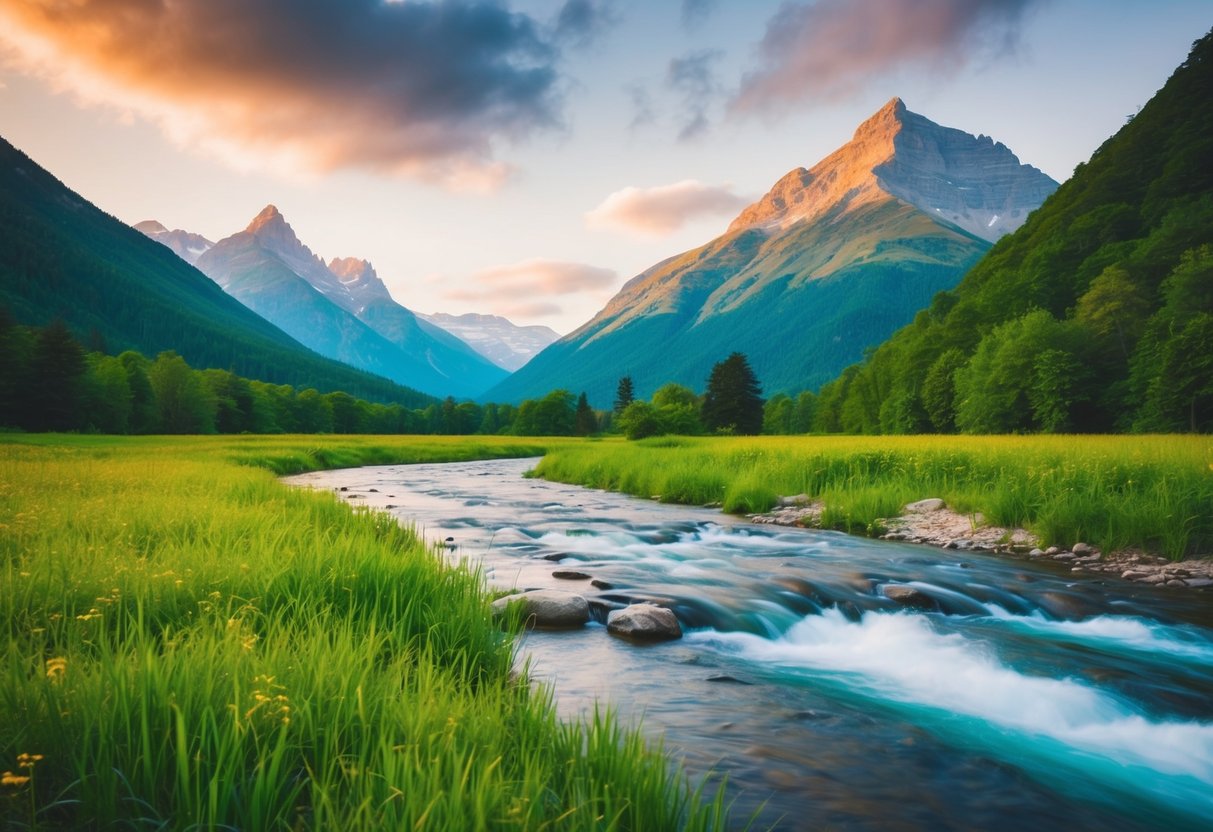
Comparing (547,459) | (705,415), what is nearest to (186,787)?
(547,459)

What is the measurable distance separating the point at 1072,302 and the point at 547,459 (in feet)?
195

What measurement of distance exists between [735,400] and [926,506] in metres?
70.6

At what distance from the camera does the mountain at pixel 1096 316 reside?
42.1 m

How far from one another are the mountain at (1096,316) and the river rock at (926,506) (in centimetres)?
3423

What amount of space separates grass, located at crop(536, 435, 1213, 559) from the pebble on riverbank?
0.29 meters

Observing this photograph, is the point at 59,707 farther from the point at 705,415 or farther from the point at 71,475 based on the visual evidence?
the point at 705,415

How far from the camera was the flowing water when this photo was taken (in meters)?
4.50

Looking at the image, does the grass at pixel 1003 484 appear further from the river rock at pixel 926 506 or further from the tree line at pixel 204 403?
the tree line at pixel 204 403

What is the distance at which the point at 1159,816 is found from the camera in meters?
4.55

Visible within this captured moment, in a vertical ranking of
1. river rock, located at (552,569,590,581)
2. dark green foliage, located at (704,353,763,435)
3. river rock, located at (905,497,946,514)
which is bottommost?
river rock, located at (552,569,590,581)

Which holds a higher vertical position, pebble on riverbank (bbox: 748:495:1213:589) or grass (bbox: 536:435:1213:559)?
grass (bbox: 536:435:1213:559)

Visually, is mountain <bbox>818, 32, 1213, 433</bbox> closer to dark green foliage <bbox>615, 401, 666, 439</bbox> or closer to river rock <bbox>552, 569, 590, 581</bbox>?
dark green foliage <bbox>615, 401, 666, 439</bbox>

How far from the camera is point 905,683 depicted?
6.92 meters

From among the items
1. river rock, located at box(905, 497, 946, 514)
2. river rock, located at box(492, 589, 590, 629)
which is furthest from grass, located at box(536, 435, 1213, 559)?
river rock, located at box(492, 589, 590, 629)
